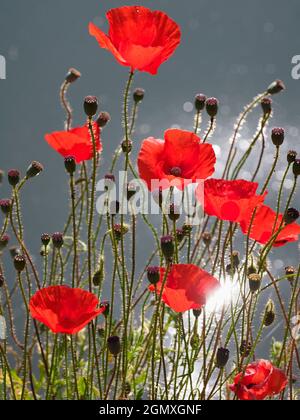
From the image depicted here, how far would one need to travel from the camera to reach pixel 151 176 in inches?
29.7

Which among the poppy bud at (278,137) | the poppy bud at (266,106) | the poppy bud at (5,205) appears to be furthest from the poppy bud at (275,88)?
the poppy bud at (5,205)

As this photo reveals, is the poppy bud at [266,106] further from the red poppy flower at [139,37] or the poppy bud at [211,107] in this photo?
the red poppy flower at [139,37]

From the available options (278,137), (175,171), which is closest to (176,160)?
(175,171)

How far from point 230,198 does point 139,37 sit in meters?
0.18

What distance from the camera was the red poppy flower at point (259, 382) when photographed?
71cm

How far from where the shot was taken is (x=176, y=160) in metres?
0.77

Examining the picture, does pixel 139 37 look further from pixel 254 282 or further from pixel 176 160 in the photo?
pixel 254 282

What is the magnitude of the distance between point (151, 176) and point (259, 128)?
21 cm

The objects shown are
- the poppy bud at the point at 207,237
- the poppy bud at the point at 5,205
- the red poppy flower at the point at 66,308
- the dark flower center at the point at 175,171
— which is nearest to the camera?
the red poppy flower at the point at 66,308

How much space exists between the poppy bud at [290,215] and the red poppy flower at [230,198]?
0.04 m

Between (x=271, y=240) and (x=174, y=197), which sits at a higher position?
(x=174, y=197)

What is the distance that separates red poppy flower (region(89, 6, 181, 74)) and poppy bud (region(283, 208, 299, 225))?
0.20m
